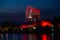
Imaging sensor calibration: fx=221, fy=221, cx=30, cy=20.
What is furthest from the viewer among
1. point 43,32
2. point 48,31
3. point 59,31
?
point 43,32

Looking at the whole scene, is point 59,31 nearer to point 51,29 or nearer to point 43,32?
point 51,29

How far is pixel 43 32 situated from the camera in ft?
46.7

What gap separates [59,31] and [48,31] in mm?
1274

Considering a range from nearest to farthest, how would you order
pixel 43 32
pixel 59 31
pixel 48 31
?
pixel 59 31
pixel 48 31
pixel 43 32

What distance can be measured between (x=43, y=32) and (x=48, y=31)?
3.74 feet

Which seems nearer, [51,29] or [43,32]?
[51,29]

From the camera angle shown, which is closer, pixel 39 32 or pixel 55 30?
pixel 55 30

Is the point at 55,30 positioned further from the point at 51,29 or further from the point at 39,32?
the point at 39,32

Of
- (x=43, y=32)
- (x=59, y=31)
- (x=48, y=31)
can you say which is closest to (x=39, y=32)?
(x=43, y=32)

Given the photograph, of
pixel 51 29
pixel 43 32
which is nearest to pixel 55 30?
pixel 51 29

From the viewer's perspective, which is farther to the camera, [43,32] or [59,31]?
[43,32]

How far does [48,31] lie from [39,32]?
157 cm

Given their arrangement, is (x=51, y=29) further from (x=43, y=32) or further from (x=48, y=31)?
(x=43, y=32)

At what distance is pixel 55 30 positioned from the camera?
40.6 ft
